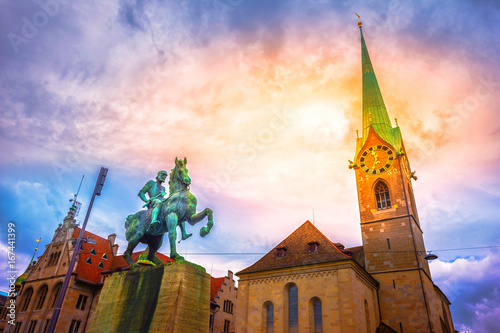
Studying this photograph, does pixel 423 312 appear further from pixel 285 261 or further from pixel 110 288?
pixel 110 288

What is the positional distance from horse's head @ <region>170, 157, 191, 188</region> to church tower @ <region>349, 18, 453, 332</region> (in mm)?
21516

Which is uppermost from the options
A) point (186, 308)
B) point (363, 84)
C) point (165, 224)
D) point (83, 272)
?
point (363, 84)

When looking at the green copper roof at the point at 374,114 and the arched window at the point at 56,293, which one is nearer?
the arched window at the point at 56,293

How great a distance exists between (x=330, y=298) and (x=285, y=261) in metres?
4.37

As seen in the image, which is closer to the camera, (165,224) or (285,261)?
(165,224)

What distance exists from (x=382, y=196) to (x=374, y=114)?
10.5 metres

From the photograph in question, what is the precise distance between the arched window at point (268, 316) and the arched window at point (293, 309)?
1.34 m

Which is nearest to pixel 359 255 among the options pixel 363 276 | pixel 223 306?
pixel 363 276

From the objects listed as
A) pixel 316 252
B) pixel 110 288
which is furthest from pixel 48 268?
pixel 110 288

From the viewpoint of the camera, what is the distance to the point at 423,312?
23.5 m

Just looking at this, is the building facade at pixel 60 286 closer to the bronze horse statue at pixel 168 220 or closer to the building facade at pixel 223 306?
the building facade at pixel 223 306

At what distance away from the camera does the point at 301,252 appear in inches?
970

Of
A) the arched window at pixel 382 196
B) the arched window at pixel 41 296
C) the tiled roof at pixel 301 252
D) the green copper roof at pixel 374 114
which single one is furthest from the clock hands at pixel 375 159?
the arched window at pixel 41 296

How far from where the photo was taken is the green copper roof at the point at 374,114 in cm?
3360
